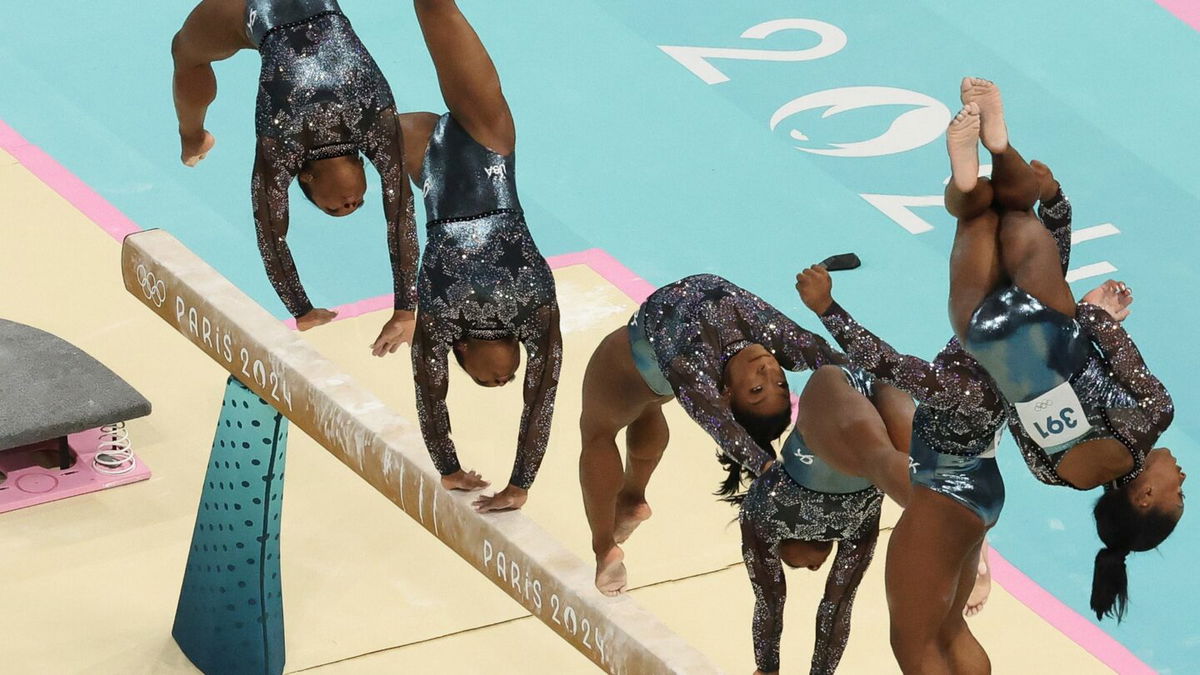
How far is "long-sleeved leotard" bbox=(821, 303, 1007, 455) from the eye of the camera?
161 inches

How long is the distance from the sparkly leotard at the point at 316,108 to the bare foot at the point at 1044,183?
1.73m

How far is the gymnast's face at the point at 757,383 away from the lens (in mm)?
4559

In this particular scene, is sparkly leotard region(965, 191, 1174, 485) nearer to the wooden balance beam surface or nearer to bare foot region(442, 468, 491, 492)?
the wooden balance beam surface

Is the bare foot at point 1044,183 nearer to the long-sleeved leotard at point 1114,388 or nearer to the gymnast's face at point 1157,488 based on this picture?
the long-sleeved leotard at point 1114,388

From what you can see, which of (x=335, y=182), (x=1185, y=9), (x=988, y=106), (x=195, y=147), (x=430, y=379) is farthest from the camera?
(x=1185, y=9)

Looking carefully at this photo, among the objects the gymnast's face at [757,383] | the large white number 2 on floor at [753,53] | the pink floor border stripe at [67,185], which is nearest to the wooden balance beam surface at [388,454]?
the gymnast's face at [757,383]

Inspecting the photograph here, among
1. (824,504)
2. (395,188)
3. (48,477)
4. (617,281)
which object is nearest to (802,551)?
(824,504)

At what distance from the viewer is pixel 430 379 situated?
4934 mm

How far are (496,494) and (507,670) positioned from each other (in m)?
2.02

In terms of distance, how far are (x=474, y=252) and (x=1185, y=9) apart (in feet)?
25.2

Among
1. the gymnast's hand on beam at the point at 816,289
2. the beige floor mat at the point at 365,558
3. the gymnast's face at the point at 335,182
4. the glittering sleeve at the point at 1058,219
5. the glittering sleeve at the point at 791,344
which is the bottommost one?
the beige floor mat at the point at 365,558

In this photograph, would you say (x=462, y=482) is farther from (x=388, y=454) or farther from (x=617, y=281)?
(x=617, y=281)

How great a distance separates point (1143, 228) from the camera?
373 inches

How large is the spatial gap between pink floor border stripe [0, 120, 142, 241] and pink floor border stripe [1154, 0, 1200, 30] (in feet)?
19.2
